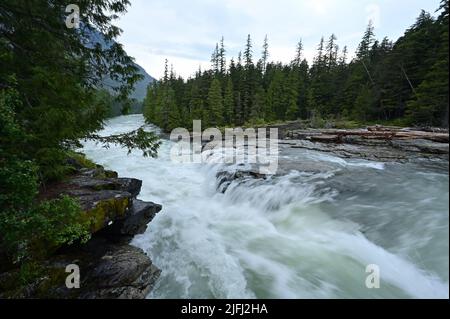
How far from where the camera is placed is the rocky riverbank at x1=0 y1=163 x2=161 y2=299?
455 cm

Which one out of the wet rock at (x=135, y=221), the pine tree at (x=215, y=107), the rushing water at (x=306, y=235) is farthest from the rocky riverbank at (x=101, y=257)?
the pine tree at (x=215, y=107)

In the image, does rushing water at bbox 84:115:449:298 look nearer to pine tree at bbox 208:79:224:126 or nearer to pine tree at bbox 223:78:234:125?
pine tree at bbox 208:79:224:126

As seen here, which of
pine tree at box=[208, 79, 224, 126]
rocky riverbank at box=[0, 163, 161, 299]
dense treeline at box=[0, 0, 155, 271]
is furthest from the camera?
pine tree at box=[208, 79, 224, 126]

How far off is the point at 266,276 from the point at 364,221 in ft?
11.3

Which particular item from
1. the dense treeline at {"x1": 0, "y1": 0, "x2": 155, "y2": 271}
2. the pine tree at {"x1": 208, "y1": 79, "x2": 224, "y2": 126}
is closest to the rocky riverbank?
the dense treeline at {"x1": 0, "y1": 0, "x2": 155, "y2": 271}

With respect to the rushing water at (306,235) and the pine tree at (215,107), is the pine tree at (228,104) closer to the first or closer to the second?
the pine tree at (215,107)

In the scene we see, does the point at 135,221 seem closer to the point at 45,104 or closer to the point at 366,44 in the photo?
the point at 45,104

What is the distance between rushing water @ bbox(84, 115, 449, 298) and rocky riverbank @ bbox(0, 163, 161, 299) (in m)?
0.58

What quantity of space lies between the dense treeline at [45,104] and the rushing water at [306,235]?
254cm

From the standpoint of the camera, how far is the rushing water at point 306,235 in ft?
17.9

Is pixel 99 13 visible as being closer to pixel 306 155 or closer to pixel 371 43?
pixel 306 155

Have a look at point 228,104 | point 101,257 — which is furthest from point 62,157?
point 228,104

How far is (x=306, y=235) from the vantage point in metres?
7.50

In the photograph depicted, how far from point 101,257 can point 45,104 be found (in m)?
3.22
